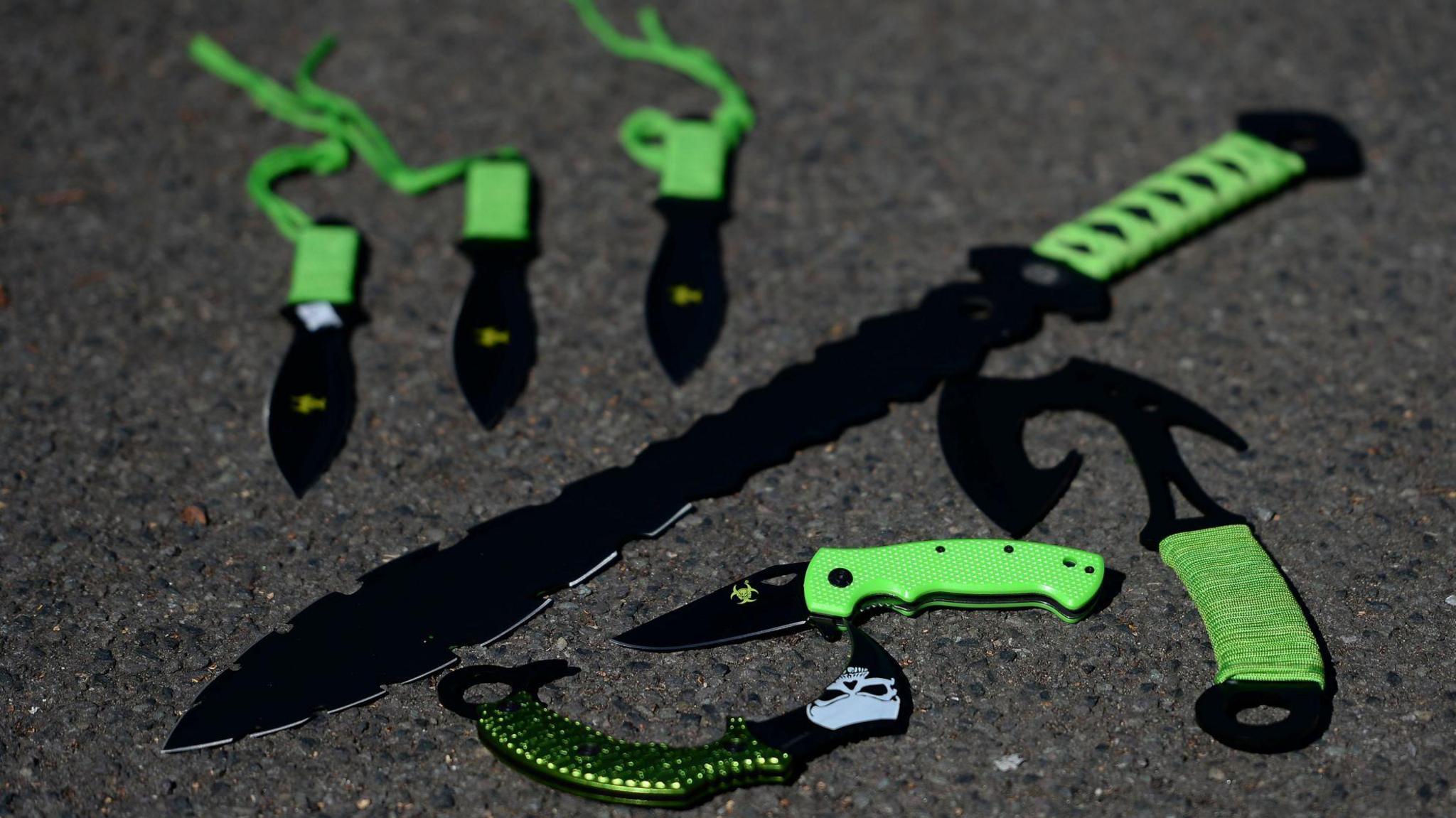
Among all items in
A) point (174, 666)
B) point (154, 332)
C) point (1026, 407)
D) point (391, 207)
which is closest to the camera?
point (174, 666)

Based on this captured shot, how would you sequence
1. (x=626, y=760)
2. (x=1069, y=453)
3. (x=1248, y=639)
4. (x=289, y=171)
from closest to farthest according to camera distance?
(x=626, y=760)
(x=1248, y=639)
(x=1069, y=453)
(x=289, y=171)

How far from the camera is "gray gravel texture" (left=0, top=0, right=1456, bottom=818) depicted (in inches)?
79.9

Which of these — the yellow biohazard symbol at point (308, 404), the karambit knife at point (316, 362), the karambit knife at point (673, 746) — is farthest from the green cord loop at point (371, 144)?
the karambit knife at point (673, 746)

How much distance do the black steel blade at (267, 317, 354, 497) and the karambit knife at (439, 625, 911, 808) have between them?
0.56m

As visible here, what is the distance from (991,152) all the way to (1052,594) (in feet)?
4.23

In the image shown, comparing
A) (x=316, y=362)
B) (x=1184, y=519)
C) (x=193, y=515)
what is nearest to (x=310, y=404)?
(x=316, y=362)

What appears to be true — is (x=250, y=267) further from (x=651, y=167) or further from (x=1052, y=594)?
(x=1052, y=594)

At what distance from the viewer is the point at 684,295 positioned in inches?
108

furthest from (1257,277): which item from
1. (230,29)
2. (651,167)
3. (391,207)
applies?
(230,29)

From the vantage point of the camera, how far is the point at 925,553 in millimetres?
2188

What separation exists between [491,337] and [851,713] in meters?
1.04

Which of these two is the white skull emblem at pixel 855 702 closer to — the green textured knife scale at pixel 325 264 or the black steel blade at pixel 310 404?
the black steel blade at pixel 310 404

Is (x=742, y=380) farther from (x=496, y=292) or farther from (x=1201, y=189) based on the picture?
(x=1201, y=189)

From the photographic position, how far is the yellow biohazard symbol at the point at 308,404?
2.54m
